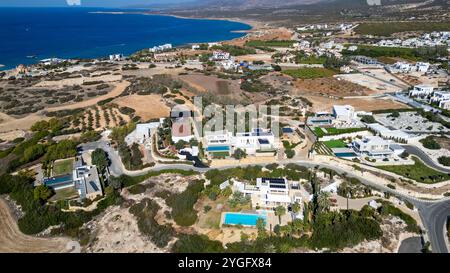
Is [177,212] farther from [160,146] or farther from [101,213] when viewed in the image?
[160,146]

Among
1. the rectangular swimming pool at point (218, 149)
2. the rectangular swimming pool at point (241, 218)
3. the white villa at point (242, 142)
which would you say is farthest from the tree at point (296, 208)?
the rectangular swimming pool at point (218, 149)

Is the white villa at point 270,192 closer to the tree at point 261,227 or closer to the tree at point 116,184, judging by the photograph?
the tree at point 261,227

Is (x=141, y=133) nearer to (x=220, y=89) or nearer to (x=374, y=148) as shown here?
(x=220, y=89)

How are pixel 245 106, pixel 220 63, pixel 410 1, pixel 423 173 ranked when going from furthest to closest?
pixel 410 1, pixel 220 63, pixel 245 106, pixel 423 173

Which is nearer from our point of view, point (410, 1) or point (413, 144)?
point (413, 144)

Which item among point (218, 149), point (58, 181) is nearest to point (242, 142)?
point (218, 149)

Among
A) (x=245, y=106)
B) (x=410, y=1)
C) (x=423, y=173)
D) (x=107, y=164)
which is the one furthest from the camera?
(x=410, y=1)

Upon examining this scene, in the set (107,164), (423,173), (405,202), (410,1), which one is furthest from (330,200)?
(410,1)

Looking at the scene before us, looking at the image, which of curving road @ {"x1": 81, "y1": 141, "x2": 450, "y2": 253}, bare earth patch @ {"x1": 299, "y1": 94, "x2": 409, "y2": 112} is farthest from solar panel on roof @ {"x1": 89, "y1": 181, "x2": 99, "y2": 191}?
bare earth patch @ {"x1": 299, "y1": 94, "x2": 409, "y2": 112}
